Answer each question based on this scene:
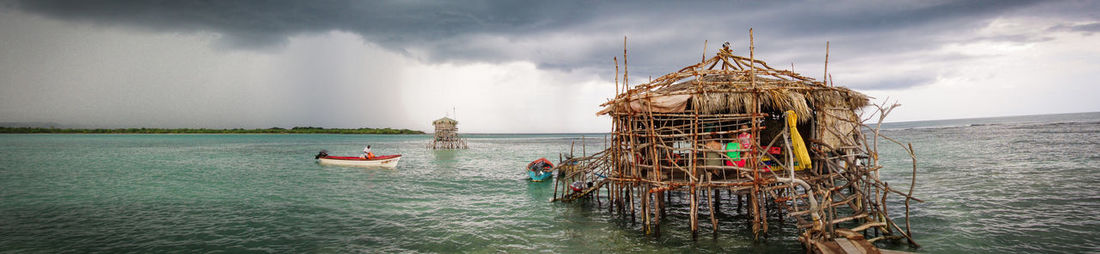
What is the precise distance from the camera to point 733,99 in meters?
9.06

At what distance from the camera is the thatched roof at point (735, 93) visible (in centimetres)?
897

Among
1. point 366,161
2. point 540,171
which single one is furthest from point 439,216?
point 366,161

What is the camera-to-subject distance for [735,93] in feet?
29.9

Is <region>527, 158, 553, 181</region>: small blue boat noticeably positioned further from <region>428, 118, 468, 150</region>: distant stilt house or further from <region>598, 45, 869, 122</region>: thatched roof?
<region>428, 118, 468, 150</region>: distant stilt house

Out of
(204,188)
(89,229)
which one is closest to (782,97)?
(89,229)

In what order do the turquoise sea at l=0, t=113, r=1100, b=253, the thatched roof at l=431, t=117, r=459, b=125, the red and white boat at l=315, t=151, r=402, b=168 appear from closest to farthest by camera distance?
the turquoise sea at l=0, t=113, r=1100, b=253, the red and white boat at l=315, t=151, r=402, b=168, the thatched roof at l=431, t=117, r=459, b=125

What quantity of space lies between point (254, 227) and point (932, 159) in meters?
34.1

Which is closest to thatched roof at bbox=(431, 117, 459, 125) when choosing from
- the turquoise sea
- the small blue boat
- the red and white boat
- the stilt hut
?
the red and white boat

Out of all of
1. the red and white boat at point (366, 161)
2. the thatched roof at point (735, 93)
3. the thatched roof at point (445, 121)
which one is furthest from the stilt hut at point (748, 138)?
the thatched roof at point (445, 121)

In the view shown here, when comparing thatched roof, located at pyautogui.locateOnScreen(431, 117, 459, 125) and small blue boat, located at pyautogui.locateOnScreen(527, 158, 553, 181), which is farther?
thatched roof, located at pyautogui.locateOnScreen(431, 117, 459, 125)

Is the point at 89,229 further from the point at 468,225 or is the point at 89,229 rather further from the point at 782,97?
the point at 782,97

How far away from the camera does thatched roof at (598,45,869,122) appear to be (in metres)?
8.97

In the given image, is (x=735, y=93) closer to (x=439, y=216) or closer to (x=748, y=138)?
(x=748, y=138)

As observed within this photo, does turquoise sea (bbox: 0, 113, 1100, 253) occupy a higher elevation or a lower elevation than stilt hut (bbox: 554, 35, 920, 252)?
lower
